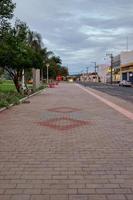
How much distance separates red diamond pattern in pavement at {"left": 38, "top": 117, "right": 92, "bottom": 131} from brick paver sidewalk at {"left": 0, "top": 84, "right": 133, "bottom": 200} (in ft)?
0.10

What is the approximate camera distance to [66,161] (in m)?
8.51

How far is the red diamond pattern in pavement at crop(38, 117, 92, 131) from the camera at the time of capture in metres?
13.8

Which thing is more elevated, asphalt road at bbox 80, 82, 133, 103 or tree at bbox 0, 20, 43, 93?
tree at bbox 0, 20, 43, 93

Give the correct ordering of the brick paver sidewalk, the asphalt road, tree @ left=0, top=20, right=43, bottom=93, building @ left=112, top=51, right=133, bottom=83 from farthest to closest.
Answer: building @ left=112, top=51, right=133, bottom=83 < the asphalt road < tree @ left=0, top=20, right=43, bottom=93 < the brick paver sidewalk

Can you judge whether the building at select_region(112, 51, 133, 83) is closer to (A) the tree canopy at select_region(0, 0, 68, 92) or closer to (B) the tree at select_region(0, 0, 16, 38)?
(A) the tree canopy at select_region(0, 0, 68, 92)

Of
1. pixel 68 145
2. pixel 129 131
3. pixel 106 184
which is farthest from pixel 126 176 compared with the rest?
pixel 129 131

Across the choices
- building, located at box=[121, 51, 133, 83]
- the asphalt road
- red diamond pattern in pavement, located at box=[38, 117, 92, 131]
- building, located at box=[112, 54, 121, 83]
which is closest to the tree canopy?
red diamond pattern in pavement, located at box=[38, 117, 92, 131]

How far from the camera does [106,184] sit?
6.82 meters

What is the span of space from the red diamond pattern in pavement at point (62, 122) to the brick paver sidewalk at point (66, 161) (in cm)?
3

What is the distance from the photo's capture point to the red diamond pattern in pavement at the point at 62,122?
1384 cm

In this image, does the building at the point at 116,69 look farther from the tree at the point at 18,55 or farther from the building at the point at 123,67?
the tree at the point at 18,55

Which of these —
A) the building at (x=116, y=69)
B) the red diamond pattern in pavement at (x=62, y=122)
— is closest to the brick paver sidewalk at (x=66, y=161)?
the red diamond pattern in pavement at (x=62, y=122)

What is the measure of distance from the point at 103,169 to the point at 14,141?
368cm

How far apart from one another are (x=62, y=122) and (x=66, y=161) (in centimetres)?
680
